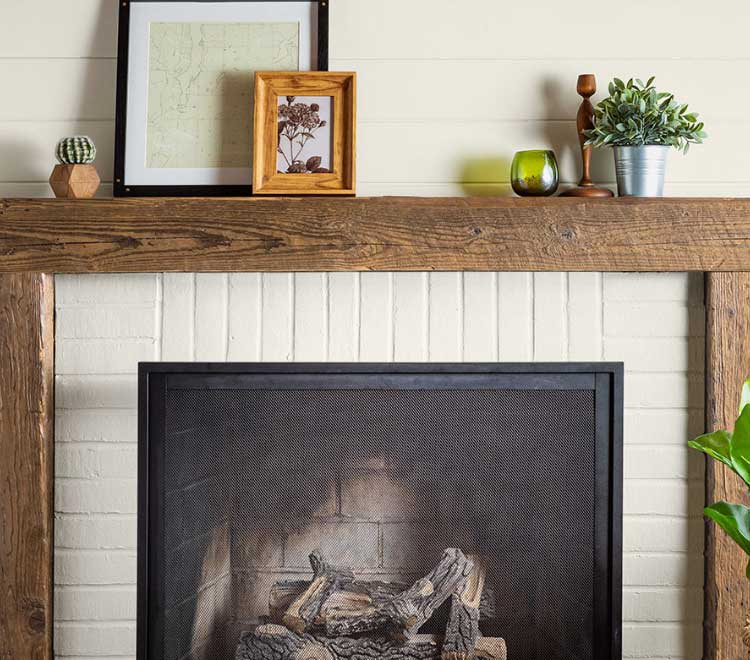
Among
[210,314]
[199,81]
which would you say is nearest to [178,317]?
[210,314]

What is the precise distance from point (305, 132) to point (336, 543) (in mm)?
858

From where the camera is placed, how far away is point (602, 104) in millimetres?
1728

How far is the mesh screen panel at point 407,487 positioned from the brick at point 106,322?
0.16 meters

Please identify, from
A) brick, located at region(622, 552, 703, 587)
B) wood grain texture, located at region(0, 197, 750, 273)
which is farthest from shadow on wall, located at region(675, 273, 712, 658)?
wood grain texture, located at region(0, 197, 750, 273)

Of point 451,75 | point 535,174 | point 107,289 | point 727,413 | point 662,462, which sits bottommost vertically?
point 662,462

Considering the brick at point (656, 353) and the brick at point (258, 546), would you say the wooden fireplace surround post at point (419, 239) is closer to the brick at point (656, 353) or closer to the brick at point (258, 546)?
the brick at point (656, 353)

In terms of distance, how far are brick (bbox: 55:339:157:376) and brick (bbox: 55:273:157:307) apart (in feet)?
0.28

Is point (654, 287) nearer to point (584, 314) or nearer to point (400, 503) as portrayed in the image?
point (584, 314)

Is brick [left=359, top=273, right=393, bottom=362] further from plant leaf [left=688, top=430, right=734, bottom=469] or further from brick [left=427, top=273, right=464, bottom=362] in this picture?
plant leaf [left=688, top=430, right=734, bottom=469]

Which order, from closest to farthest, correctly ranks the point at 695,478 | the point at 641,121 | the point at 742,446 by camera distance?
the point at 742,446, the point at 641,121, the point at 695,478

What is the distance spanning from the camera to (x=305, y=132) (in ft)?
5.85

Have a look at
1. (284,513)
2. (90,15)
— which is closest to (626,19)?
(90,15)

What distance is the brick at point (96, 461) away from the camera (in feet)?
5.92

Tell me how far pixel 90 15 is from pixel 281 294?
0.73 m
